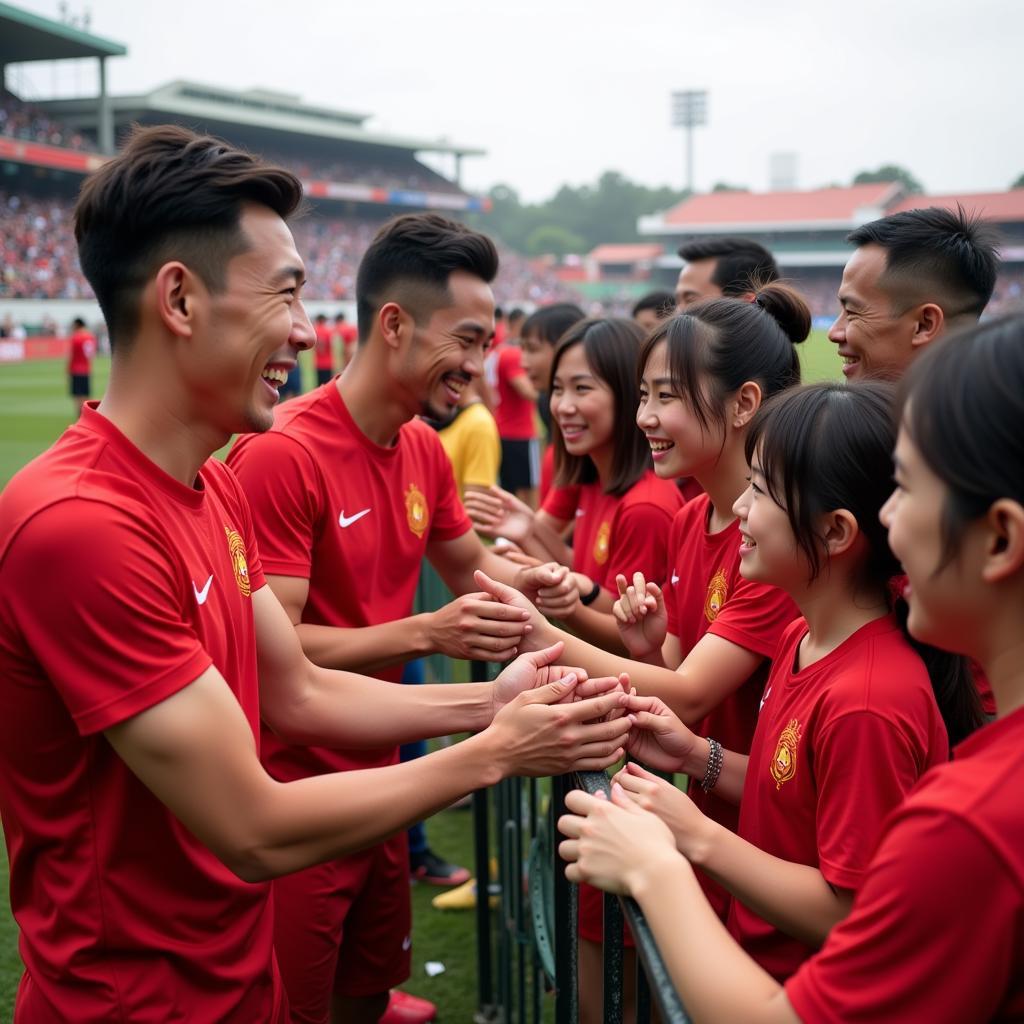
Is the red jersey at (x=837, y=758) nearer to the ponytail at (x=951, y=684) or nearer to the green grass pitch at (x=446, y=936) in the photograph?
the ponytail at (x=951, y=684)

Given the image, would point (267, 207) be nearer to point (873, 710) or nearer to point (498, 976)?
point (873, 710)

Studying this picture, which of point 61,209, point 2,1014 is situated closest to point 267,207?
point 2,1014

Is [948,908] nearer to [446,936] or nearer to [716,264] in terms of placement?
[446,936]

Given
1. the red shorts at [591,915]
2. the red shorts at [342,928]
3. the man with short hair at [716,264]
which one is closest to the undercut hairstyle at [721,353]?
the red shorts at [591,915]

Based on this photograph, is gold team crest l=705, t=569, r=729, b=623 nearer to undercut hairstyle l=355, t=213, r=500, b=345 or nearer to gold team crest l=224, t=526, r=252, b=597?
gold team crest l=224, t=526, r=252, b=597

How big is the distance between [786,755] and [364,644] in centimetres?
154

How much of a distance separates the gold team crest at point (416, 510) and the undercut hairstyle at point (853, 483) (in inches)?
67.6

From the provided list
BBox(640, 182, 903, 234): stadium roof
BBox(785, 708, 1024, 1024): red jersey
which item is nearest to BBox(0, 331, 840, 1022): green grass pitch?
BBox(785, 708, 1024, 1024): red jersey

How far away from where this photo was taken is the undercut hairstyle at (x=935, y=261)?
135 inches

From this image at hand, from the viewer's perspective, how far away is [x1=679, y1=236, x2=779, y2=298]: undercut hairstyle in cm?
554

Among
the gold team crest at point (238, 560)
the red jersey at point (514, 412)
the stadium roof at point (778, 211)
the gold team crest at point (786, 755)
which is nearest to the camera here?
the gold team crest at point (786, 755)

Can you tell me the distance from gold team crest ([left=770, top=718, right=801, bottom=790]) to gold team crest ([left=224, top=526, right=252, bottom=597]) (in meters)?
1.21

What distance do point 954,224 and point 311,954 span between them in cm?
320

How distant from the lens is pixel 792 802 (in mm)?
2029
